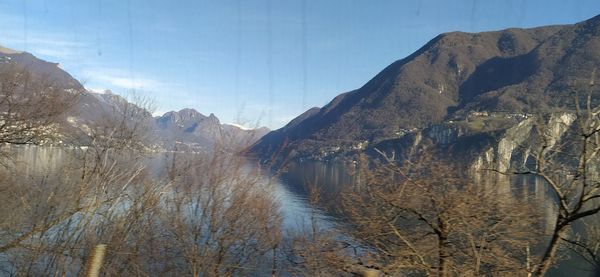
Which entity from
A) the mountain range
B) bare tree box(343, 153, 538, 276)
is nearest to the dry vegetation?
bare tree box(343, 153, 538, 276)

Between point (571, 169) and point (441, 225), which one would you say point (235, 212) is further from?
point (571, 169)

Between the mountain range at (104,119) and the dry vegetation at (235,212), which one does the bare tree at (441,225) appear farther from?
the mountain range at (104,119)

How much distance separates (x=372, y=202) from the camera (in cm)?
960

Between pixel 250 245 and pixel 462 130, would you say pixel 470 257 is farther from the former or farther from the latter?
pixel 462 130

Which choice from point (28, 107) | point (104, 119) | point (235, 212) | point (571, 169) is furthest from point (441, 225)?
point (104, 119)

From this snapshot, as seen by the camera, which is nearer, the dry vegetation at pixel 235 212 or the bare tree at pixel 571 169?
the bare tree at pixel 571 169

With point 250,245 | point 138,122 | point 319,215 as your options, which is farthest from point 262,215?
point 319,215

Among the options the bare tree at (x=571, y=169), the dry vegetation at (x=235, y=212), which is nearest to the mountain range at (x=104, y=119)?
the dry vegetation at (x=235, y=212)

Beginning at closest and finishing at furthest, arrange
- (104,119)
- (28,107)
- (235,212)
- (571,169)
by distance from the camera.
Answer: (571,169)
(28,107)
(104,119)
(235,212)

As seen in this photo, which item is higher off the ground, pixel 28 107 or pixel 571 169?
pixel 28 107

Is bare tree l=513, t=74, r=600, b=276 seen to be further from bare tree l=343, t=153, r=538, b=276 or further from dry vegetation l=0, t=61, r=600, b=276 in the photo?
bare tree l=343, t=153, r=538, b=276

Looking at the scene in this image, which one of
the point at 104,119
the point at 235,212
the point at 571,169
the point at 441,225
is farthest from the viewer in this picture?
the point at 235,212

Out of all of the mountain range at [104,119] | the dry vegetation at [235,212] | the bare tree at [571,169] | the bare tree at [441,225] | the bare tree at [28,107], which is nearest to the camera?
the bare tree at [571,169]

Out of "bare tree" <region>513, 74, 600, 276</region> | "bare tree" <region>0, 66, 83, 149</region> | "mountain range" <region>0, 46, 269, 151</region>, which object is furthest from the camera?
"mountain range" <region>0, 46, 269, 151</region>
